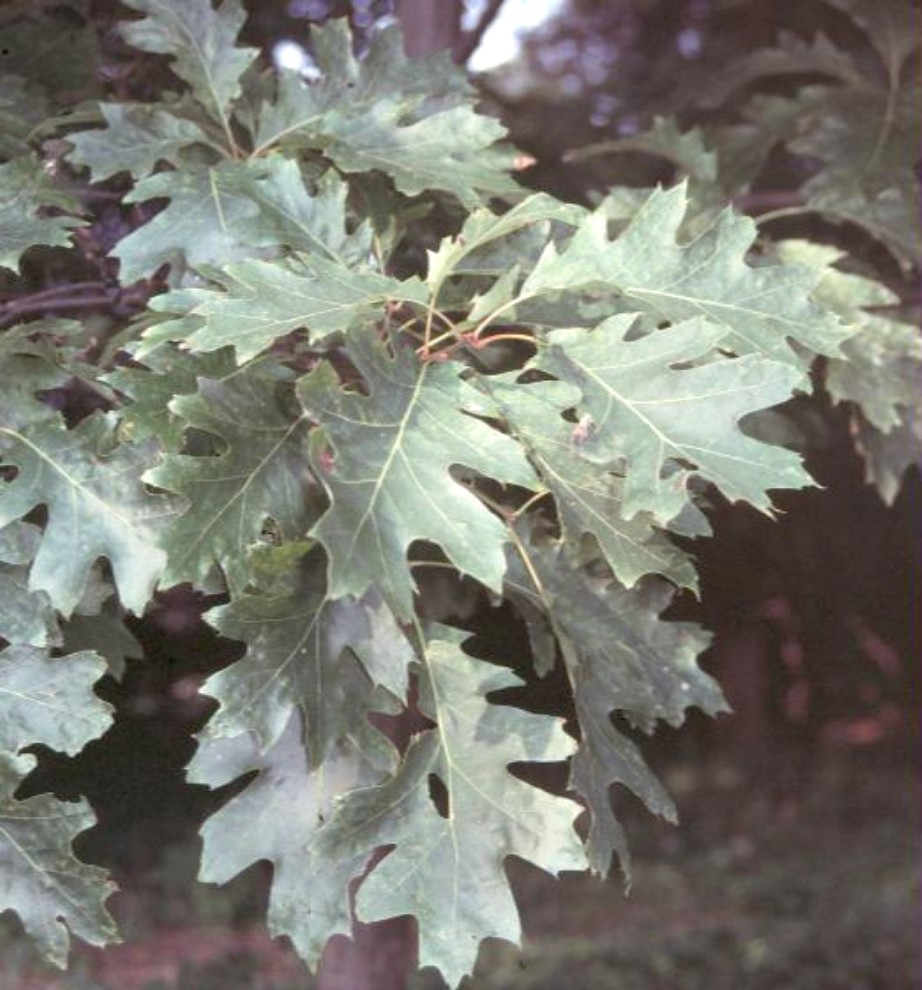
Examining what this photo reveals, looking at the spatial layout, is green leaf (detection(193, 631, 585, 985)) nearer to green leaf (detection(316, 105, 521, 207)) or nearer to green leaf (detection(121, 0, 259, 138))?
green leaf (detection(316, 105, 521, 207))

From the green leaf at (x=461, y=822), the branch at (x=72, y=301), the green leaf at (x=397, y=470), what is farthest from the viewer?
the branch at (x=72, y=301)

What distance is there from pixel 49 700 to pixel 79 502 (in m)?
0.24

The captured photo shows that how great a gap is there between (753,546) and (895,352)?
12.8 feet

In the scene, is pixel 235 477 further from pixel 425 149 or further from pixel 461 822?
pixel 425 149

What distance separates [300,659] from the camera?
5.57 ft

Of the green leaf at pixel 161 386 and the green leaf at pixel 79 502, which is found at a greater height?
the green leaf at pixel 161 386

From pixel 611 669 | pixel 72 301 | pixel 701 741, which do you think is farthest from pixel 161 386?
pixel 701 741

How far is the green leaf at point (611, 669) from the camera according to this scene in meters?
1.92

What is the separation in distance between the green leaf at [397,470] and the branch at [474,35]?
1540 millimetres

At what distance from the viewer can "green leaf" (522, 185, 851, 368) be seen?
68.1 inches

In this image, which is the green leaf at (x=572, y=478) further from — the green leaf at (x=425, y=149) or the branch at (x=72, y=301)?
the branch at (x=72, y=301)

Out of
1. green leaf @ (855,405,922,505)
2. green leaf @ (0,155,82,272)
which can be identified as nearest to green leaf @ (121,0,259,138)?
green leaf @ (0,155,82,272)

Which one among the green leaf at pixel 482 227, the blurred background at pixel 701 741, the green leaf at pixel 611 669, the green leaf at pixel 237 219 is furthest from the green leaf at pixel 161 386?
the blurred background at pixel 701 741

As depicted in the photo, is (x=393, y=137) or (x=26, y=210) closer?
(x=26, y=210)
